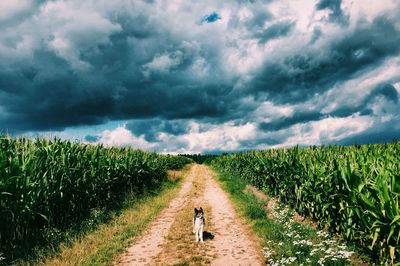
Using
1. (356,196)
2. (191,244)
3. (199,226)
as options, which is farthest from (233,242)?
(356,196)

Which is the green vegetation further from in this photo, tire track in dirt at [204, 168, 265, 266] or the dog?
the dog

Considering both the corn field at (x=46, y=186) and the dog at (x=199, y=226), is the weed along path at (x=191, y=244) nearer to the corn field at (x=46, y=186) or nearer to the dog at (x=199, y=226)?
the dog at (x=199, y=226)

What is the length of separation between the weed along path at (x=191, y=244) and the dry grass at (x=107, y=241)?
14.0 inches

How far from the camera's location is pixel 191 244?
11.0 m

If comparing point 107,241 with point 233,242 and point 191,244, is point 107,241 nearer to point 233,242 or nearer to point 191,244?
point 191,244

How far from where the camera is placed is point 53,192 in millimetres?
11625

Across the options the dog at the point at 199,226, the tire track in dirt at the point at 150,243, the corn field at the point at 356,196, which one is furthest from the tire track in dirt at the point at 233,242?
the corn field at the point at 356,196

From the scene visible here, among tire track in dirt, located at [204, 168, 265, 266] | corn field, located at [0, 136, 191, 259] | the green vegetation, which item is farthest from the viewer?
corn field, located at [0, 136, 191, 259]

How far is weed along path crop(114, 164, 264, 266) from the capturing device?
9539 millimetres

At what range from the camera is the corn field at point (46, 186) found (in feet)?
31.9

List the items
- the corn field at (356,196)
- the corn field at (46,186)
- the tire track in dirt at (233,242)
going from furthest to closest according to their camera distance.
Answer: the corn field at (46,186)
the tire track in dirt at (233,242)
the corn field at (356,196)

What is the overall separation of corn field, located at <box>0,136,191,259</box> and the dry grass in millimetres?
1139

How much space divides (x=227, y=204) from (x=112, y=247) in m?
9.23

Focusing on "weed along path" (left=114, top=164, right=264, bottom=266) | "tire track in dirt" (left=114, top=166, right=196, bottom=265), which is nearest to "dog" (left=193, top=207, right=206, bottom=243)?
"weed along path" (left=114, top=164, right=264, bottom=266)
